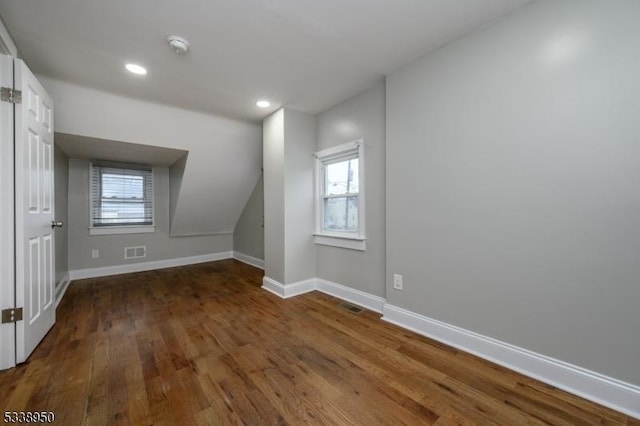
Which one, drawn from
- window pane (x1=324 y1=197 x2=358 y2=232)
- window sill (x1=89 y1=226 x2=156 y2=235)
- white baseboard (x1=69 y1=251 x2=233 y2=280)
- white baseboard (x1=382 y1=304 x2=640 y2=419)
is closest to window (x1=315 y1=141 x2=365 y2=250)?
window pane (x1=324 y1=197 x2=358 y2=232)

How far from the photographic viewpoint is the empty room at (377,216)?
1395mm

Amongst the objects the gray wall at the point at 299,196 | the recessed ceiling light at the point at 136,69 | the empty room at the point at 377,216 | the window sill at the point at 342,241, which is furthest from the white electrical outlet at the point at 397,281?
the recessed ceiling light at the point at 136,69

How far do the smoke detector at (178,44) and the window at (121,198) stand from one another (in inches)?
130

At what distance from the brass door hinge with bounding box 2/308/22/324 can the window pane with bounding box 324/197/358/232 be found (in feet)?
9.10

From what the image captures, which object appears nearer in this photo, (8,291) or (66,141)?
(8,291)

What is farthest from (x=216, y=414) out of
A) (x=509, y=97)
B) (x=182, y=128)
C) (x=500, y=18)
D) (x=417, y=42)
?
(x=182, y=128)

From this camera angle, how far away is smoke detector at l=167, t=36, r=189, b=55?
6.19 ft

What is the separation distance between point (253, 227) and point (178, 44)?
3.41m

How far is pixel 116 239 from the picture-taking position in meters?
4.30

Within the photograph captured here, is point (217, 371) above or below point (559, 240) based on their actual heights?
below

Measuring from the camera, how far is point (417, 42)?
2002 mm

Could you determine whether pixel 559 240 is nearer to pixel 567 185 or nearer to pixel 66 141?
pixel 567 185

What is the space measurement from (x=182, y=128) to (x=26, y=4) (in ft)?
5.99

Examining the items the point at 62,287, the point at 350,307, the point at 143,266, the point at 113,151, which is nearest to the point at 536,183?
the point at 350,307
